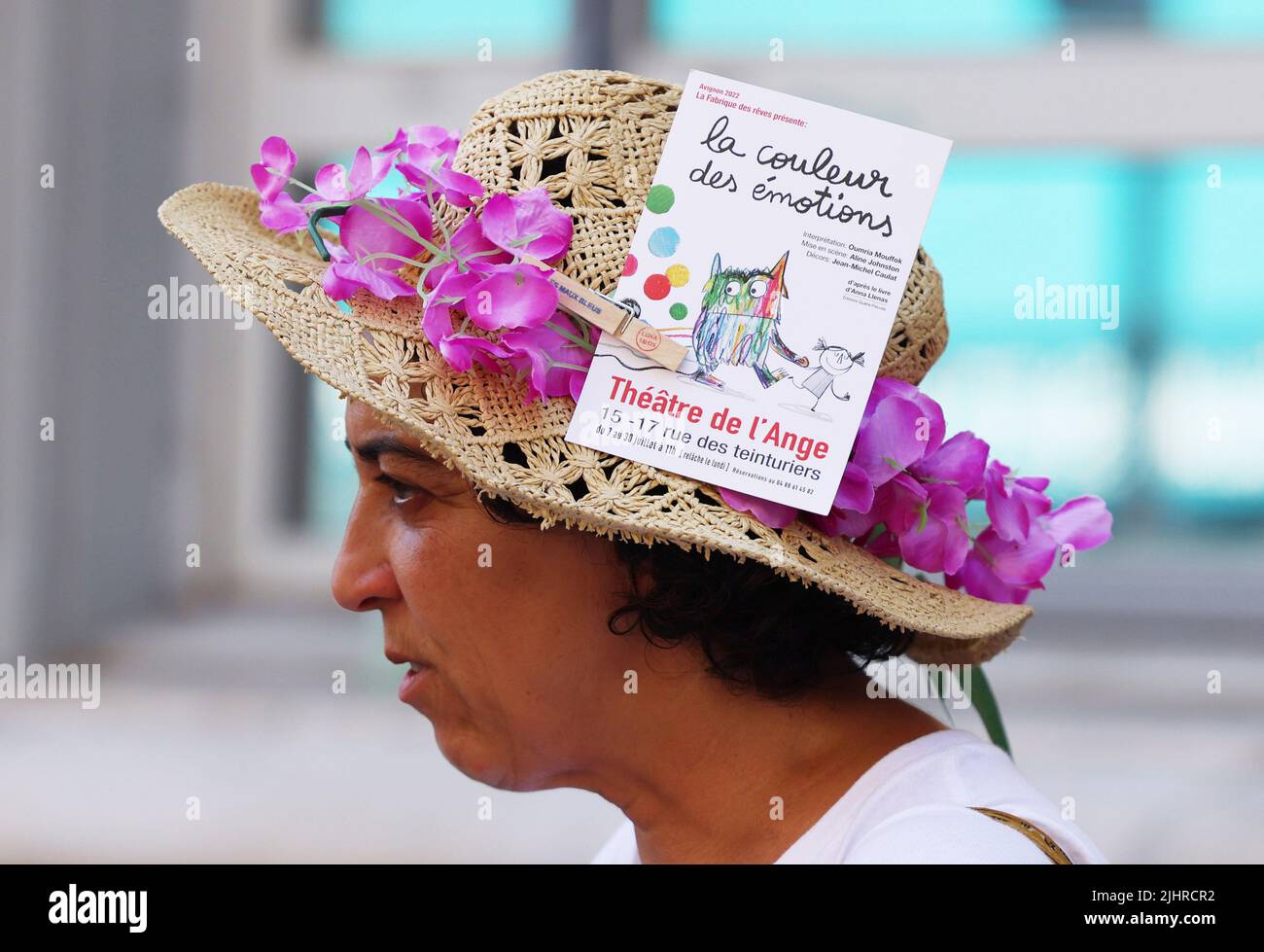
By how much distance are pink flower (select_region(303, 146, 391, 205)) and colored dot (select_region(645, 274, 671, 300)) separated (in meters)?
0.19

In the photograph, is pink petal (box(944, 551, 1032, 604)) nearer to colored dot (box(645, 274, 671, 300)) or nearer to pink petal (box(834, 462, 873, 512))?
pink petal (box(834, 462, 873, 512))

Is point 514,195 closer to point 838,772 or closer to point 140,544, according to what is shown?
point 838,772

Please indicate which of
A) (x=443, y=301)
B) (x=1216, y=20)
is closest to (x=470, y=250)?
(x=443, y=301)

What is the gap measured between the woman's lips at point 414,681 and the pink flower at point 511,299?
0.24 meters

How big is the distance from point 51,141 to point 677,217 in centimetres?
159

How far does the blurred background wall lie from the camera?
1.72 meters

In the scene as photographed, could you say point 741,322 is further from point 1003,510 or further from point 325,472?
point 325,472

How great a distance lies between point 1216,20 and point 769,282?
156 centimetres

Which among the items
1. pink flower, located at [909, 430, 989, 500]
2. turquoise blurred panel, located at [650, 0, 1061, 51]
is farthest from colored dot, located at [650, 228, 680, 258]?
turquoise blurred panel, located at [650, 0, 1061, 51]

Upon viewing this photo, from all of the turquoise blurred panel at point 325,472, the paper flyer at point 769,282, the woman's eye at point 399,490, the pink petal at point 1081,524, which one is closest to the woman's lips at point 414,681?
the woman's eye at point 399,490

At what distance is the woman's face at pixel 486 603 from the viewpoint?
78 centimetres

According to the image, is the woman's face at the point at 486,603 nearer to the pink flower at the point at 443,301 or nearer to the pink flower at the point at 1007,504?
the pink flower at the point at 443,301

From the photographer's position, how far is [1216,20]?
192 centimetres

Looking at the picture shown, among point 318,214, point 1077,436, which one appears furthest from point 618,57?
point 318,214
